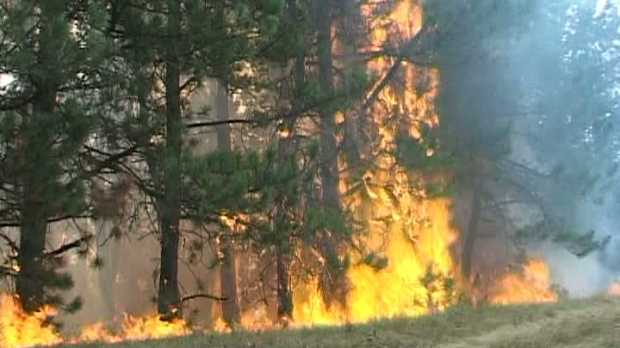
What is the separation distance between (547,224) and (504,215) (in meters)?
1.88

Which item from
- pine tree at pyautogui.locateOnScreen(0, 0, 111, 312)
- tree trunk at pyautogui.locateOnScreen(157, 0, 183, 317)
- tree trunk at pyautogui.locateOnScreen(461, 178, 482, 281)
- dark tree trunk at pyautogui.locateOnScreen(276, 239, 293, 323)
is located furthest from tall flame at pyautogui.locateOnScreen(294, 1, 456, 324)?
pine tree at pyautogui.locateOnScreen(0, 0, 111, 312)

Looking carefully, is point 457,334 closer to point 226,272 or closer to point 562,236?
point 226,272

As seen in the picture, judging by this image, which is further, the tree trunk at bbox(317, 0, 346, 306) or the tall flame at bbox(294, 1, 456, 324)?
the tall flame at bbox(294, 1, 456, 324)

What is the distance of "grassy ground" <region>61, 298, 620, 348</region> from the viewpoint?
369 inches

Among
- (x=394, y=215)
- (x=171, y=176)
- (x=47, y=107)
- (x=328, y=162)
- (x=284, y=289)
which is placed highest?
(x=328, y=162)

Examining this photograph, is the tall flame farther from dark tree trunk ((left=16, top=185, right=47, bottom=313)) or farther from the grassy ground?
the grassy ground

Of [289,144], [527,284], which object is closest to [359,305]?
[289,144]

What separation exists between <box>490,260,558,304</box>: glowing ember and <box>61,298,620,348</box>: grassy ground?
1290cm

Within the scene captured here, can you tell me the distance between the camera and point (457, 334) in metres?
10.1

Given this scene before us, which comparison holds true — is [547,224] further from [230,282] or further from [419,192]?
[230,282]

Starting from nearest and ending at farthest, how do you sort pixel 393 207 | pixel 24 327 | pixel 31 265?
pixel 31 265
pixel 24 327
pixel 393 207

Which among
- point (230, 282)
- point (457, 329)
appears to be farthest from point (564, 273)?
point (457, 329)

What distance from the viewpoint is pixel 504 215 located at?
25188 mm

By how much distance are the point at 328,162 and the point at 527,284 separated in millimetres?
9425
